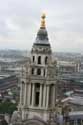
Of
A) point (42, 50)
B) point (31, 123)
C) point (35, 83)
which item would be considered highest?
point (42, 50)

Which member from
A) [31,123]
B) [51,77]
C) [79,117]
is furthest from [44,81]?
[79,117]

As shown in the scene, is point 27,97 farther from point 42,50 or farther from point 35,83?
point 42,50

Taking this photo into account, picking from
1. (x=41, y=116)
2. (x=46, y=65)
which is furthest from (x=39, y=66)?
(x=41, y=116)

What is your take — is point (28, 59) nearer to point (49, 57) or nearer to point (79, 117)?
point (49, 57)

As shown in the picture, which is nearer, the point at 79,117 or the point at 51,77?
the point at 51,77

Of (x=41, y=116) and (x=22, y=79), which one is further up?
(x=22, y=79)

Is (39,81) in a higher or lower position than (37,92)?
higher
